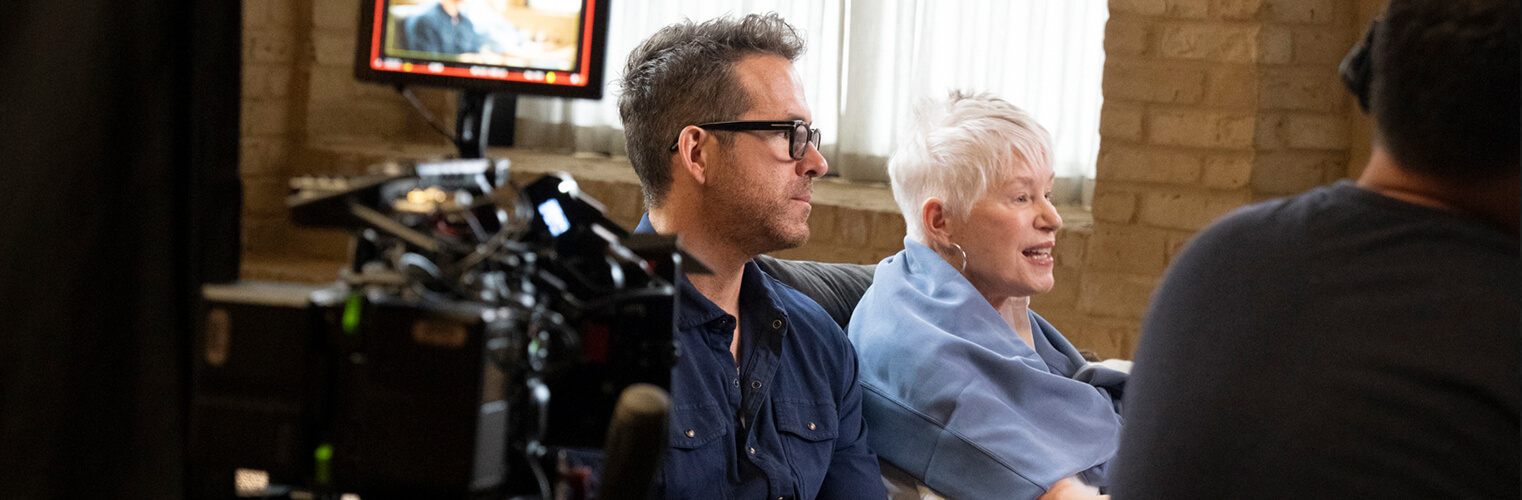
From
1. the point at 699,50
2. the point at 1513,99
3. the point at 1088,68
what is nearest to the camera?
the point at 1513,99

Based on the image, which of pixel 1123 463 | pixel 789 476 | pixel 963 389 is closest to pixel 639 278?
pixel 1123 463

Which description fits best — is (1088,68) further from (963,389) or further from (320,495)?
(320,495)

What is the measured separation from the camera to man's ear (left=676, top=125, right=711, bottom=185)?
5.71 feet

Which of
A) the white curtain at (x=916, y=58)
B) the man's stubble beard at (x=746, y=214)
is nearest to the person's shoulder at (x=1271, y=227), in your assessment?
the man's stubble beard at (x=746, y=214)

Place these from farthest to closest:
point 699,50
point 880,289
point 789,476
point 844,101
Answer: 1. point 844,101
2. point 880,289
3. point 699,50
4. point 789,476

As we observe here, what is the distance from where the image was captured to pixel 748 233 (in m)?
1.71

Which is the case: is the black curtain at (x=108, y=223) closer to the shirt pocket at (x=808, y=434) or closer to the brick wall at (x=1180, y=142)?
the shirt pocket at (x=808, y=434)

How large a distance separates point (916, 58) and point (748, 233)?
211 cm

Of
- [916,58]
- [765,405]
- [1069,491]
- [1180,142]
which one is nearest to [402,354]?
[765,405]

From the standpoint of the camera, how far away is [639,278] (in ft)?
3.08

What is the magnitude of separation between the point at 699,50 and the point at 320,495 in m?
1.09

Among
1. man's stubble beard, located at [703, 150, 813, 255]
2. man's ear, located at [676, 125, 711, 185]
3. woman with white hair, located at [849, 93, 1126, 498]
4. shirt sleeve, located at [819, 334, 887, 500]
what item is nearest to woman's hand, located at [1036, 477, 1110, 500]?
woman with white hair, located at [849, 93, 1126, 498]

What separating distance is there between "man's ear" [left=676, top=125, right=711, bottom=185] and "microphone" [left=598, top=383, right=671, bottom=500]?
0.94 m

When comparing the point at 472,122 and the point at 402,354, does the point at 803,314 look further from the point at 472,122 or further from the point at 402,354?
the point at 402,354
